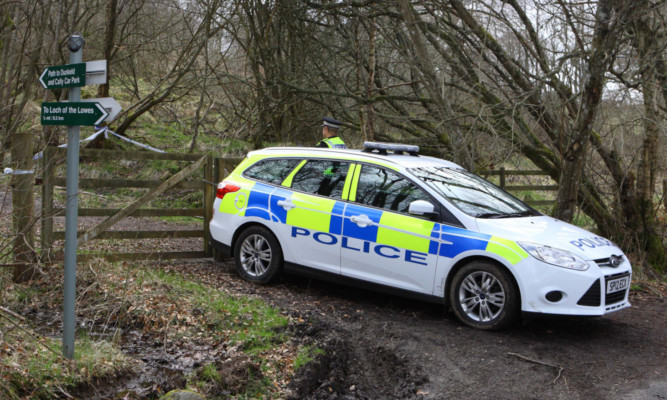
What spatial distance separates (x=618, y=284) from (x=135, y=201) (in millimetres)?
5521

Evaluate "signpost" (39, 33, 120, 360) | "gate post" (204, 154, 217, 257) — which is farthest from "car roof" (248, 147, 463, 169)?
"signpost" (39, 33, 120, 360)

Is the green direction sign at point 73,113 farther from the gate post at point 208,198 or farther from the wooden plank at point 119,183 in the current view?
the gate post at point 208,198

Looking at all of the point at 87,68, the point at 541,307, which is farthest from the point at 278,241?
the point at 87,68

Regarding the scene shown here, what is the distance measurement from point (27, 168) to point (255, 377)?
3503 millimetres

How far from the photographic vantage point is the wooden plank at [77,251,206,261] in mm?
7099

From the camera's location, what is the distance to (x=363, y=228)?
6.83 metres

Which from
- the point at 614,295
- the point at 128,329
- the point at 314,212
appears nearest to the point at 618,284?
the point at 614,295

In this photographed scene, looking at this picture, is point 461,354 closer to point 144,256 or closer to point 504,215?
point 504,215

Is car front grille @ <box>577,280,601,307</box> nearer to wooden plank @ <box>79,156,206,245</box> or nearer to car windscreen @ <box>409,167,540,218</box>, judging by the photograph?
car windscreen @ <box>409,167,540,218</box>

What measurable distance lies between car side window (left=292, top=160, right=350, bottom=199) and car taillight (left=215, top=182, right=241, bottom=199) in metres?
0.87

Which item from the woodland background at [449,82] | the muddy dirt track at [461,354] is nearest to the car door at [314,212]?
the muddy dirt track at [461,354]

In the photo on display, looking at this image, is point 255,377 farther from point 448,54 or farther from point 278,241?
point 448,54

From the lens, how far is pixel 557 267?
18.9 feet

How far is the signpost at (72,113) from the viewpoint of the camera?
4.21 meters
